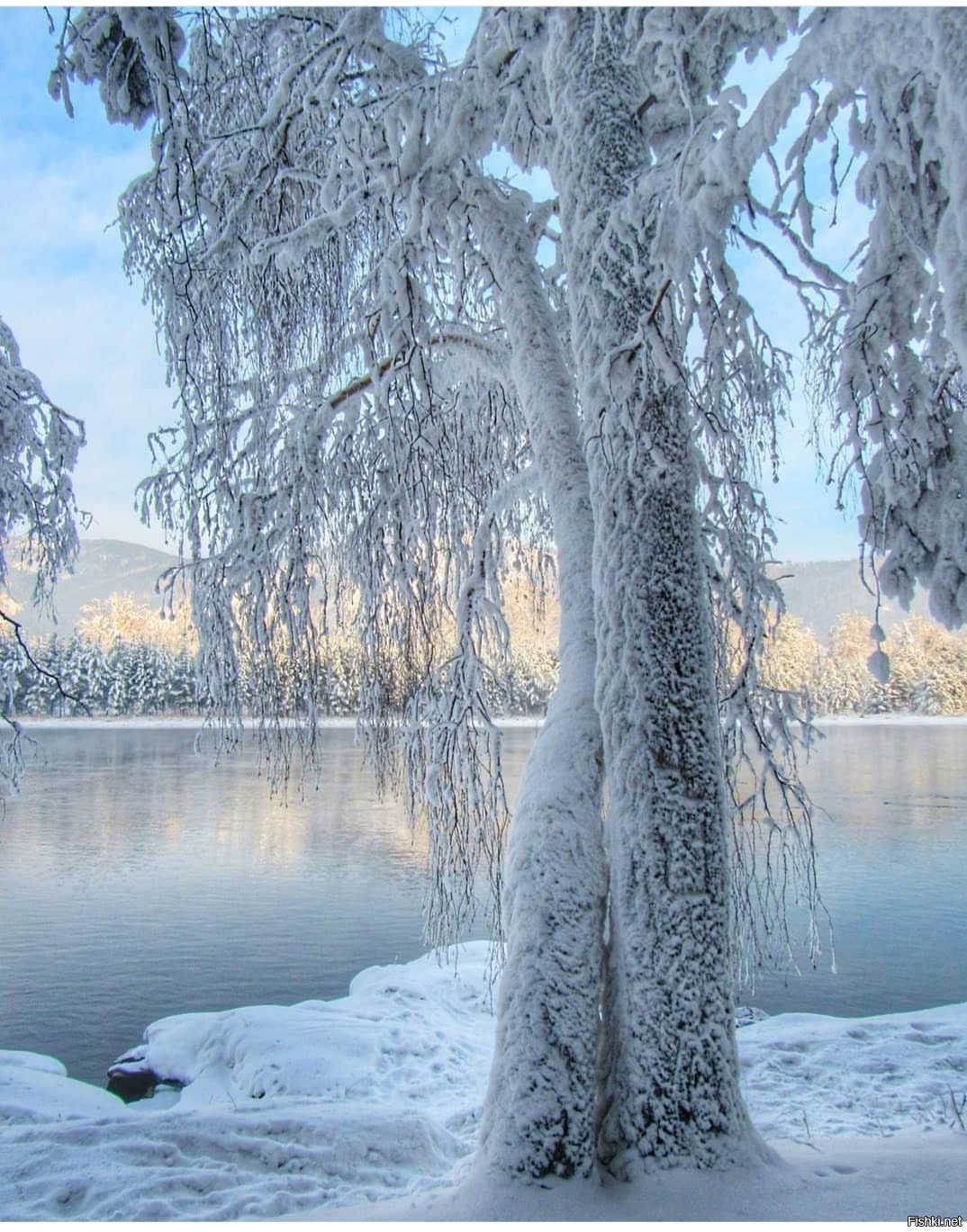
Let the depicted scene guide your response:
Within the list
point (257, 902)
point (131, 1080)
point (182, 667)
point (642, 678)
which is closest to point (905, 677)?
point (182, 667)

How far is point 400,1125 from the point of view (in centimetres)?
420

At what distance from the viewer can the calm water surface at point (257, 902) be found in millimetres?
8117

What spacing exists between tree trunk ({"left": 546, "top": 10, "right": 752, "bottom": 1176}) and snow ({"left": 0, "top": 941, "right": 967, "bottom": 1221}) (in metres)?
0.25

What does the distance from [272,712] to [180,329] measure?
1623 mm

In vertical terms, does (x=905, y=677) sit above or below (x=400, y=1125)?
above

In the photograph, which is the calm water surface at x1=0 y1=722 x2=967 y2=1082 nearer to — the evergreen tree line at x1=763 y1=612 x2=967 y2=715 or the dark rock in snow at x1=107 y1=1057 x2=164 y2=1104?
the dark rock in snow at x1=107 y1=1057 x2=164 y2=1104

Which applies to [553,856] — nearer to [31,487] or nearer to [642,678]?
[642,678]

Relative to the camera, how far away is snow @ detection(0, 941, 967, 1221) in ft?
8.07

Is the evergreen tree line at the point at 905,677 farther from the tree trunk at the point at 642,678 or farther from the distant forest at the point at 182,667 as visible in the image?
the tree trunk at the point at 642,678

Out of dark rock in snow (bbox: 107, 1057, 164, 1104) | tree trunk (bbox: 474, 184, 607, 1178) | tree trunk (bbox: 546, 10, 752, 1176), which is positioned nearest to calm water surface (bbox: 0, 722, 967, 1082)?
dark rock in snow (bbox: 107, 1057, 164, 1104)

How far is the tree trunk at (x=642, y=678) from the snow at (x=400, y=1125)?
252 mm

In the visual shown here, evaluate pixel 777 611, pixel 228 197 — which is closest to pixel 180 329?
pixel 228 197

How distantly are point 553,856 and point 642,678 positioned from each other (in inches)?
24.8

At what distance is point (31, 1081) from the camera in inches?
202
